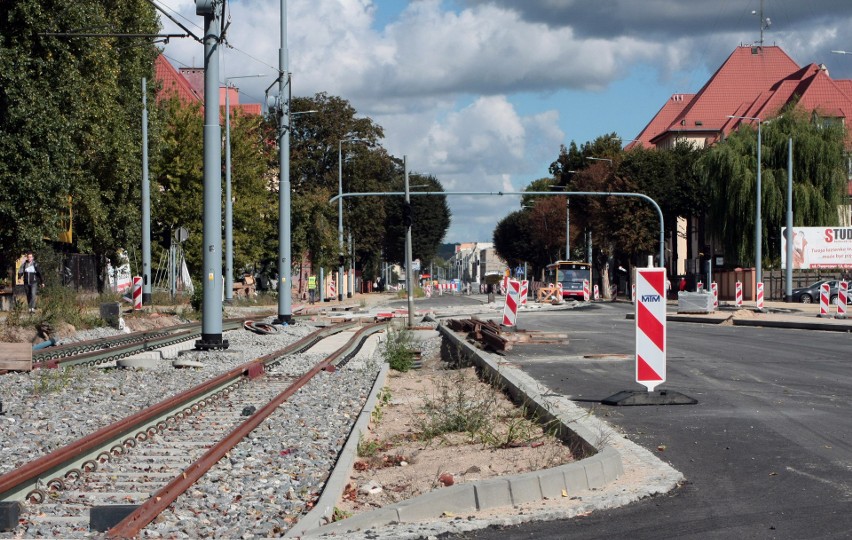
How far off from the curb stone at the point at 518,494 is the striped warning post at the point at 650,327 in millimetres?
3161

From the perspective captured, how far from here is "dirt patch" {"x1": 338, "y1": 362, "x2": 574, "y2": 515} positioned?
25.3 feet

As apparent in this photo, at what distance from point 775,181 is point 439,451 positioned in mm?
58196

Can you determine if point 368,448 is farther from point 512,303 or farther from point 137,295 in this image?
point 137,295

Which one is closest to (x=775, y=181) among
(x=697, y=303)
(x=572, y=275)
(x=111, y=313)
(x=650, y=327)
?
(x=572, y=275)

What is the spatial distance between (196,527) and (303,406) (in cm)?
639

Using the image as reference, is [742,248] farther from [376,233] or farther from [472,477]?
[472,477]

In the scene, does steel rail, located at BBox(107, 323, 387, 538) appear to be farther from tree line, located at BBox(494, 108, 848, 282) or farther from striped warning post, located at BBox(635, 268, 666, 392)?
tree line, located at BBox(494, 108, 848, 282)

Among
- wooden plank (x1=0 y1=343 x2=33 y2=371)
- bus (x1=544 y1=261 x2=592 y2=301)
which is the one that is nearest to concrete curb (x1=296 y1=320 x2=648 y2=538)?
wooden plank (x1=0 y1=343 x2=33 y2=371)

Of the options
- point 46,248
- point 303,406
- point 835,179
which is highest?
point 835,179

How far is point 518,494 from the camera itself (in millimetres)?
6922

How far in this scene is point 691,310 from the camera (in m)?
42.7

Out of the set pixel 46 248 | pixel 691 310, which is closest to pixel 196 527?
pixel 46 248

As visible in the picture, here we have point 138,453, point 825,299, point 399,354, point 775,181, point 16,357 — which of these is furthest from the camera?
point 775,181

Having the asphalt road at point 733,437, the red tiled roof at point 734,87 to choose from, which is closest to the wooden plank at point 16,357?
the asphalt road at point 733,437
